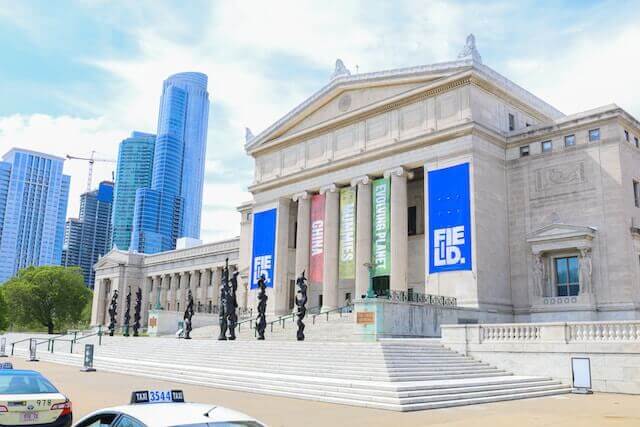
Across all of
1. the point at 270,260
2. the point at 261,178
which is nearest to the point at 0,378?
the point at 270,260

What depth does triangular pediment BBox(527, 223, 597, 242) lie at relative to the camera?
118 feet

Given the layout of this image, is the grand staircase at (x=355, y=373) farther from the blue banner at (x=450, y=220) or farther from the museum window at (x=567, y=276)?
the museum window at (x=567, y=276)

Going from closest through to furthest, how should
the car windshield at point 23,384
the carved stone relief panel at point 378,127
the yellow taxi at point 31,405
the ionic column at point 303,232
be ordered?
the yellow taxi at point 31,405 → the car windshield at point 23,384 → the carved stone relief panel at point 378,127 → the ionic column at point 303,232

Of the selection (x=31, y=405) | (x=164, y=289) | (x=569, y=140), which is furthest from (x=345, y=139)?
(x=164, y=289)

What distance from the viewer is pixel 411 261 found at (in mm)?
45656

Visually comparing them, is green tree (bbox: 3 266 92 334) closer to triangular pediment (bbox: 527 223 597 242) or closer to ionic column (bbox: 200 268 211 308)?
ionic column (bbox: 200 268 211 308)

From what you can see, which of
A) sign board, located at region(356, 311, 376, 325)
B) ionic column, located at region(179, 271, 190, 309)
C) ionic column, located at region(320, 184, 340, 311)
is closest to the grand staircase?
sign board, located at region(356, 311, 376, 325)

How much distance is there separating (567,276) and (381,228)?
13.2 meters

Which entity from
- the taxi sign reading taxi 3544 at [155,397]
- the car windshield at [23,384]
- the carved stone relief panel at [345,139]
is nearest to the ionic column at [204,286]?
the carved stone relief panel at [345,139]

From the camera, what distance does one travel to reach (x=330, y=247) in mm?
48406

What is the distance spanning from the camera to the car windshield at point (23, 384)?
1181 cm

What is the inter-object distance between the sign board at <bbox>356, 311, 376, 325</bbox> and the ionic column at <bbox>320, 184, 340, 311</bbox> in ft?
46.3

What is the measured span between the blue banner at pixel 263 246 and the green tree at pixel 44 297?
4449 centimetres

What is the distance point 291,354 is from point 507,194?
2180cm
